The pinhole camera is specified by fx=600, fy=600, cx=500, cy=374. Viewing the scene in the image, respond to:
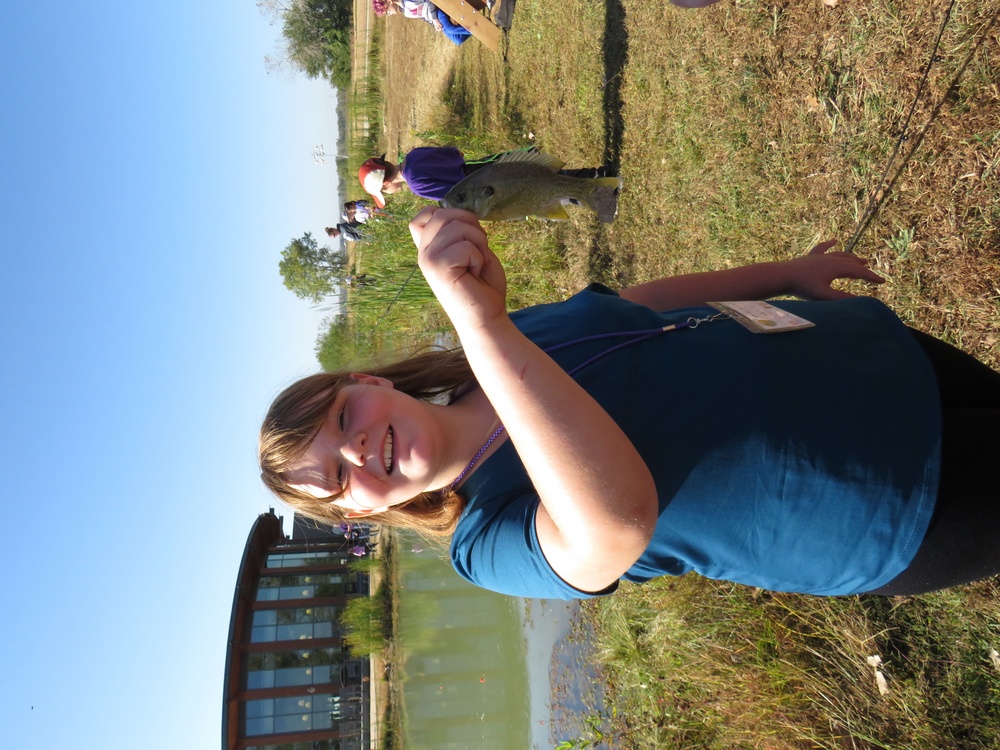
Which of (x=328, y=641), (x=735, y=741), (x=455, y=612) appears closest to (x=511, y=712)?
(x=455, y=612)

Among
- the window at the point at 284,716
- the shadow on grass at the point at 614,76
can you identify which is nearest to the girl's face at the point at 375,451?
the shadow on grass at the point at 614,76

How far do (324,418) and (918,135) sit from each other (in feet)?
10.6

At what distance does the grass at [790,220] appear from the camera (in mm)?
2832

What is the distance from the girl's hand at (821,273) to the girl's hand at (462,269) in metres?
1.18

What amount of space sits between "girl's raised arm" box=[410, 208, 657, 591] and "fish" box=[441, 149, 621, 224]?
3.72 ft

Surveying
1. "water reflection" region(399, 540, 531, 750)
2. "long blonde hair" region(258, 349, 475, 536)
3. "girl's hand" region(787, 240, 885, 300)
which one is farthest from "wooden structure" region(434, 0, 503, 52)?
"water reflection" region(399, 540, 531, 750)

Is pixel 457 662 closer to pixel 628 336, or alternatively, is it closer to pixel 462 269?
pixel 628 336

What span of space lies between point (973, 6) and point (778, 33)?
4.24ft

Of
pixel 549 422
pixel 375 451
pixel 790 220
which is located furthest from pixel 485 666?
pixel 549 422

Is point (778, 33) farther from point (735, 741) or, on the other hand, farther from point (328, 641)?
point (328, 641)

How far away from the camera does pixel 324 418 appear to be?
1.72 m

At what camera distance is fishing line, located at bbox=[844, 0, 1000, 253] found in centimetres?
274

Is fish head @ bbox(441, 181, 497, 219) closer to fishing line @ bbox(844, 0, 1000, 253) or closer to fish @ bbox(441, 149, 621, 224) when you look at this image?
fish @ bbox(441, 149, 621, 224)

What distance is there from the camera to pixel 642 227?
5141 millimetres
